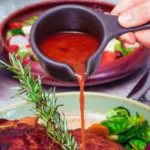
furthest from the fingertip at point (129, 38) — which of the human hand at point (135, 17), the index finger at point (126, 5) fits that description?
the index finger at point (126, 5)

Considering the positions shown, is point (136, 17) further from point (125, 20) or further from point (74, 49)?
point (74, 49)

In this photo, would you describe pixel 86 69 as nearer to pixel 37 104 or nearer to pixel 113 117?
pixel 37 104

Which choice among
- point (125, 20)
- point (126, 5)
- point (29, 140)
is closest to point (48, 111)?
point (29, 140)

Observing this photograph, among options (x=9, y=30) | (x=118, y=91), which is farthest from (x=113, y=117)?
(x=9, y=30)

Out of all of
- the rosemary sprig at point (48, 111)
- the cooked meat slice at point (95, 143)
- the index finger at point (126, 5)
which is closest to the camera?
the rosemary sprig at point (48, 111)

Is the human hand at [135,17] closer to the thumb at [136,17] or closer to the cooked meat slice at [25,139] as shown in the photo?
the thumb at [136,17]

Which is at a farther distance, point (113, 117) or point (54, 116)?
point (113, 117)
